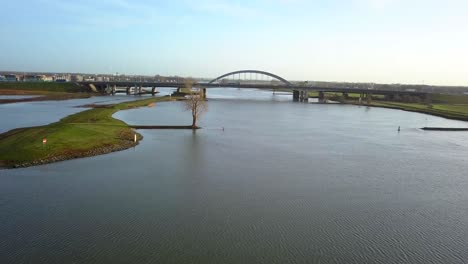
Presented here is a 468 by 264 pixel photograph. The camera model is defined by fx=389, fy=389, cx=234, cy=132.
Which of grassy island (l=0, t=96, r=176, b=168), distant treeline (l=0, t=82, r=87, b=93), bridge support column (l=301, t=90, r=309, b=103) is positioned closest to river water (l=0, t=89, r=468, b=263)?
grassy island (l=0, t=96, r=176, b=168)

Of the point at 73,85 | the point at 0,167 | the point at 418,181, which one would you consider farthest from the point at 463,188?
the point at 73,85

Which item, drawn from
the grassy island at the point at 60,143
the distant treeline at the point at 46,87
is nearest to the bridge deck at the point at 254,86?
the distant treeline at the point at 46,87

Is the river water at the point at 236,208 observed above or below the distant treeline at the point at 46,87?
below

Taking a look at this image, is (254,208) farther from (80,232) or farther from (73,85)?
(73,85)

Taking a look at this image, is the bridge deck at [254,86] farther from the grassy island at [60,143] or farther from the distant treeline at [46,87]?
the grassy island at [60,143]

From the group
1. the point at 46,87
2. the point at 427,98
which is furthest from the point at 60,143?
the point at 427,98

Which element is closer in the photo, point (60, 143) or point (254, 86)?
point (60, 143)

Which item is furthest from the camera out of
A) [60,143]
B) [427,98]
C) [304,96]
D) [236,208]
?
[304,96]

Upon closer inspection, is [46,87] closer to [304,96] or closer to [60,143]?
[304,96]
